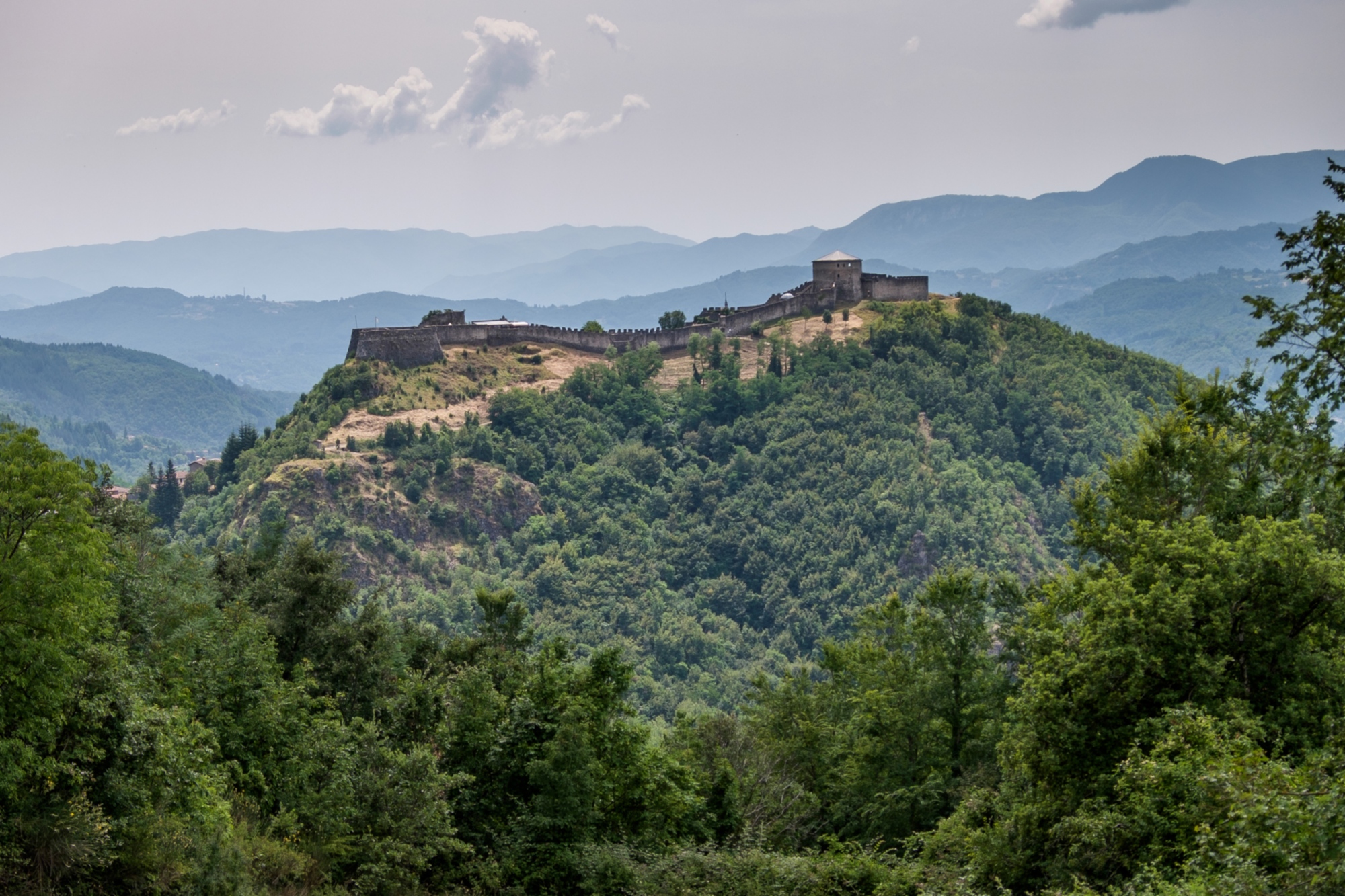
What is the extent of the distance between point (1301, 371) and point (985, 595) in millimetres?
16928

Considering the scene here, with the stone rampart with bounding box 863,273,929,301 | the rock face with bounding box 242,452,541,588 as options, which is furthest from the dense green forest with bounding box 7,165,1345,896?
the stone rampart with bounding box 863,273,929,301

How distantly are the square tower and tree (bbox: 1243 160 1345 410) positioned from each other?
321ft

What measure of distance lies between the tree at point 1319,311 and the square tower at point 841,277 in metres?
97.7

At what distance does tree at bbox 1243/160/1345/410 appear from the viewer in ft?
53.1

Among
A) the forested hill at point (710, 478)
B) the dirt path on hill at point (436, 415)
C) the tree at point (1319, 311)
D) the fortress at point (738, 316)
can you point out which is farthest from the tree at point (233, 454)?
the tree at point (1319, 311)

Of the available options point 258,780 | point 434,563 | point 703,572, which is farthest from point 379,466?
point 258,780

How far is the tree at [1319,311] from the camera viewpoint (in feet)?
53.1

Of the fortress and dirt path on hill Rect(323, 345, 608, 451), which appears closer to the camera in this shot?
dirt path on hill Rect(323, 345, 608, 451)

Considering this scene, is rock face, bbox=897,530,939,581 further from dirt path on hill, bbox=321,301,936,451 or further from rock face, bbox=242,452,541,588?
rock face, bbox=242,452,541,588

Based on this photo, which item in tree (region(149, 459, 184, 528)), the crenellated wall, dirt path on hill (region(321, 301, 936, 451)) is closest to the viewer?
tree (region(149, 459, 184, 528))

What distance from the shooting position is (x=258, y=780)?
22.2m

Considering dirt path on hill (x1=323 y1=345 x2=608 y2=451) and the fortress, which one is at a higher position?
the fortress

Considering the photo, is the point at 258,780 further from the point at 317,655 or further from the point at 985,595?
the point at 985,595

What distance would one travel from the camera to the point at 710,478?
353ft
